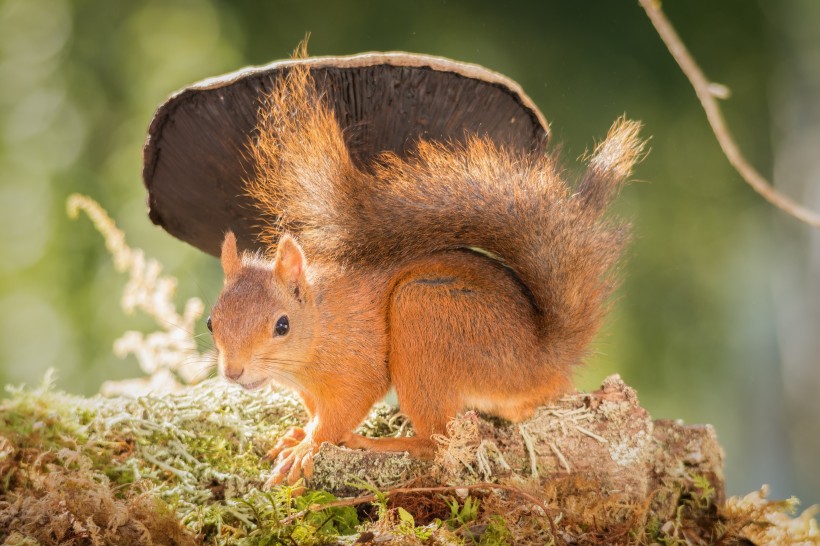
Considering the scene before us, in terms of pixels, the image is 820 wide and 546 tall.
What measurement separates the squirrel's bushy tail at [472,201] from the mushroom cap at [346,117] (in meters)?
0.07

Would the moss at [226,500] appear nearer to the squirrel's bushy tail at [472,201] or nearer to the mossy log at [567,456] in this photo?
the mossy log at [567,456]

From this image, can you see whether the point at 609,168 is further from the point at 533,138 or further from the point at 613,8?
the point at 613,8

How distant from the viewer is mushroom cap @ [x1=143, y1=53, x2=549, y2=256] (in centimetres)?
146

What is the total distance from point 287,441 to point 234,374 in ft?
0.95

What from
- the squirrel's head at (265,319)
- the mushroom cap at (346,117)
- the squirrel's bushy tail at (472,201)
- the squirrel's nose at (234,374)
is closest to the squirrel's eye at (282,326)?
the squirrel's head at (265,319)

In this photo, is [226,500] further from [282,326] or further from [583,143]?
[583,143]

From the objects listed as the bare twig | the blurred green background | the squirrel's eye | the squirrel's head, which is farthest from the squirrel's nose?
the blurred green background

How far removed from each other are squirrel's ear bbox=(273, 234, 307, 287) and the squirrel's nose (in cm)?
22

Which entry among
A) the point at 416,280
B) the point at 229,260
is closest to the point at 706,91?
the point at 416,280

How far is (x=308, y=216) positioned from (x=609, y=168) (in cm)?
65

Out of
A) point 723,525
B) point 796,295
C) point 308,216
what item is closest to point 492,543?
point 723,525

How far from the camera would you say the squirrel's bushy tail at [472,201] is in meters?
1.50

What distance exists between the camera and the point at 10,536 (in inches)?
46.2

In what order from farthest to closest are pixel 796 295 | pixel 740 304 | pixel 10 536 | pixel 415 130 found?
1. pixel 740 304
2. pixel 796 295
3. pixel 415 130
4. pixel 10 536
